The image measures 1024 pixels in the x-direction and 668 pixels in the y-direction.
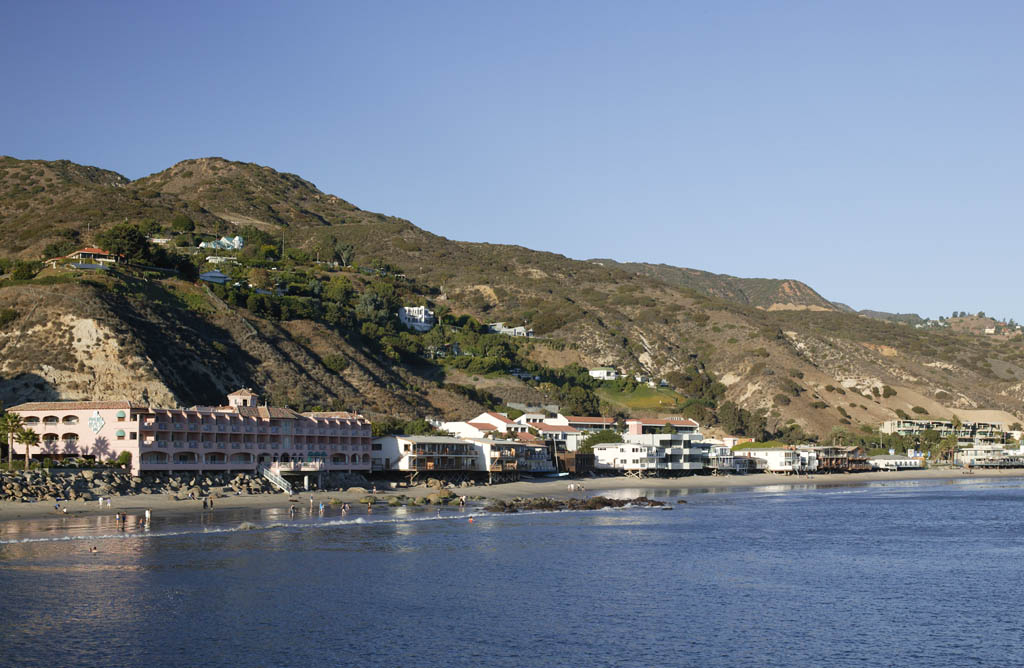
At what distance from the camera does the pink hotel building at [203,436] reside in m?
80.5

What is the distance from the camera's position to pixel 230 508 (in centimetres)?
7425

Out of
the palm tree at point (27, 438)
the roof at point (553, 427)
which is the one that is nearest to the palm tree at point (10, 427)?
the palm tree at point (27, 438)

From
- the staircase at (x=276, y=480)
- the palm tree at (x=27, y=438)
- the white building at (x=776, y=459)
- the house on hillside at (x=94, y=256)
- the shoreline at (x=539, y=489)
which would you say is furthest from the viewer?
the white building at (x=776, y=459)

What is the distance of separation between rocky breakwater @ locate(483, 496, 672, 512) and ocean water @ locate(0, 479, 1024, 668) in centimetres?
1046

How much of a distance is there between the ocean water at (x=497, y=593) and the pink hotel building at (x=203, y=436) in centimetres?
1378

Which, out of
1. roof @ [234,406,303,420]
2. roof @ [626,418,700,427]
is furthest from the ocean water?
roof @ [626,418,700,427]

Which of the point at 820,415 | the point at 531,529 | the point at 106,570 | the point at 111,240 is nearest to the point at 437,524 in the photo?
the point at 531,529

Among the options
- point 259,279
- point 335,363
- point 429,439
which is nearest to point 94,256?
point 259,279

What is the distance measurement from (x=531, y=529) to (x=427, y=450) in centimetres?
3682

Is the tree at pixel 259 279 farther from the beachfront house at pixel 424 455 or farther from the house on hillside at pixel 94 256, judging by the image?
the beachfront house at pixel 424 455

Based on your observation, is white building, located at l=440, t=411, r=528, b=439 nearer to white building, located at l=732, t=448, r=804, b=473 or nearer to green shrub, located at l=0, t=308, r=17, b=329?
white building, located at l=732, t=448, r=804, b=473

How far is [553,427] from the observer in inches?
5448

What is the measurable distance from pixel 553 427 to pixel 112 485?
73066mm

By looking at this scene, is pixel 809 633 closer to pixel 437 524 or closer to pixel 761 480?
pixel 437 524
